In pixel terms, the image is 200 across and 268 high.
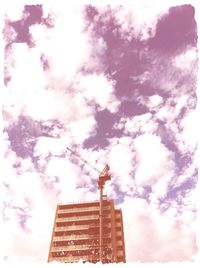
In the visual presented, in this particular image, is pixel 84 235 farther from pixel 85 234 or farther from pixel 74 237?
pixel 74 237

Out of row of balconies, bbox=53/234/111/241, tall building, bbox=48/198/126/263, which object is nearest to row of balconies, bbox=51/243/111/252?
tall building, bbox=48/198/126/263

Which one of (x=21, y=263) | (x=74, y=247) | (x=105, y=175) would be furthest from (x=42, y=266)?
(x=105, y=175)

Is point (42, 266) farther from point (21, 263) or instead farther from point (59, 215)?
point (59, 215)

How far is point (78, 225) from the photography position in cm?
8175

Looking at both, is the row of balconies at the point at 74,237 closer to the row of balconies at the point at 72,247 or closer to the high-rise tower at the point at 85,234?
the high-rise tower at the point at 85,234

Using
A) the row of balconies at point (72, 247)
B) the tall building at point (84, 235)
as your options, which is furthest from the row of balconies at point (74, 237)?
the row of balconies at point (72, 247)

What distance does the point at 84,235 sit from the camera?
80.4 m

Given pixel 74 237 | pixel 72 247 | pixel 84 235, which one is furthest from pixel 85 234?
pixel 72 247

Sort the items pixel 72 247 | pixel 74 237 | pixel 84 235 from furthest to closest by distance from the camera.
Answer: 1. pixel 74 237
2. pixel 84 235
3. pixel 72 247

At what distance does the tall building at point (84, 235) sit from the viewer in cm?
7844

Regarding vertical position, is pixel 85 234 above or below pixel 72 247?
above

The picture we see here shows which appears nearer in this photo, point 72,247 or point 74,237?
point 72,247

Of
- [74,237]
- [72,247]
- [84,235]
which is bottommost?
[72,247]

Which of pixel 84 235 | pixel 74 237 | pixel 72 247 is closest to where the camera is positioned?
pixel 72 247
